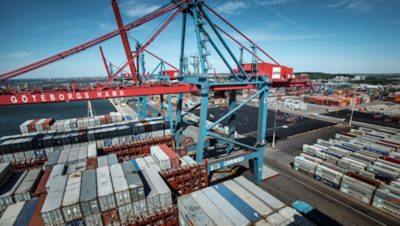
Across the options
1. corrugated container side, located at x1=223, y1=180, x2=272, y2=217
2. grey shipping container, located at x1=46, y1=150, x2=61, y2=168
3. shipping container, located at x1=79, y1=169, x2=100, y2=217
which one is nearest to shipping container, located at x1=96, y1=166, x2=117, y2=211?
shipping container, located at x1=79, y1=169, x2=100, y2=217

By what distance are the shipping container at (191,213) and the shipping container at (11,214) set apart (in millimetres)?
11796

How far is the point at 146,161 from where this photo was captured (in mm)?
19500

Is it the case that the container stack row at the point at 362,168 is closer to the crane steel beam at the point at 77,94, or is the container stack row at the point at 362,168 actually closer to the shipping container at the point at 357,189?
the shipping container at the point at 357,189

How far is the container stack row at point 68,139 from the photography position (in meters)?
22.4

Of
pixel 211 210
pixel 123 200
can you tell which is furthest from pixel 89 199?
pixel 211 210

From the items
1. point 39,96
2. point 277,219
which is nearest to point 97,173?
point 39,96

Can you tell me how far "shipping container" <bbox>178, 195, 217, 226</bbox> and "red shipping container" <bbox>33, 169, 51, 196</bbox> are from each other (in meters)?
12.1

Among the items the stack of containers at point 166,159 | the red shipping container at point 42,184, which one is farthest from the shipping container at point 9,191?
the stack of containers at point 166,159

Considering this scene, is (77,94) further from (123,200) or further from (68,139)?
(68,139)

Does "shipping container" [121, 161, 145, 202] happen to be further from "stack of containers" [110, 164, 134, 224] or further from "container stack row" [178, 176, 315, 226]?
"container stack row" [178, 176, 315, 226]

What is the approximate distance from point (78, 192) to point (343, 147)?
4180 centimetres

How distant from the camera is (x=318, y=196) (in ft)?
74.7

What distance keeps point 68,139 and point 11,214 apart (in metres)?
13.4

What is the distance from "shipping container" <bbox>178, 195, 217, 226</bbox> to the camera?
41.1 feet
